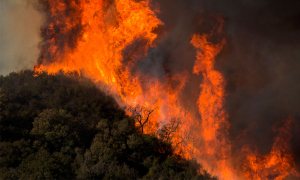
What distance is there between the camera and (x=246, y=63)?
29.8 meters

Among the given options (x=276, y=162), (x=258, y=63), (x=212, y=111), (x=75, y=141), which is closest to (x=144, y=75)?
(x=212, y=111)

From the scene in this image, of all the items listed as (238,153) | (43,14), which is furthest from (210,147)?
(43,14)

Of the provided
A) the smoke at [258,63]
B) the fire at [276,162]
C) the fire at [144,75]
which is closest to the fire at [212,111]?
the fire at [144,75]

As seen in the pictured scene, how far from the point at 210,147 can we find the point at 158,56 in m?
12.3

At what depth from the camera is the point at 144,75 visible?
3434cm

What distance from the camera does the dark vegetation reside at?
80.4 feet

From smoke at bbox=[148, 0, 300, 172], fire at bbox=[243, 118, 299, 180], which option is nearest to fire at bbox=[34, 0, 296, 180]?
fire at bbox=[243, 118, 299, 180]

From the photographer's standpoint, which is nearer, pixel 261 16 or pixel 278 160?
pixel 278 160

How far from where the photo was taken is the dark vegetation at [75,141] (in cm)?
2452

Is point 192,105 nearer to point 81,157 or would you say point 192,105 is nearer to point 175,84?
point 175,84

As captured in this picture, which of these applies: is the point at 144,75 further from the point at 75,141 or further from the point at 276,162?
the point at 276,162

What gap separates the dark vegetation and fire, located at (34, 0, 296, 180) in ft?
6.30

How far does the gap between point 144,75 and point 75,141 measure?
431 inches

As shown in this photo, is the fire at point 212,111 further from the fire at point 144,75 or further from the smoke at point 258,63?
the smoke at point 258,63
